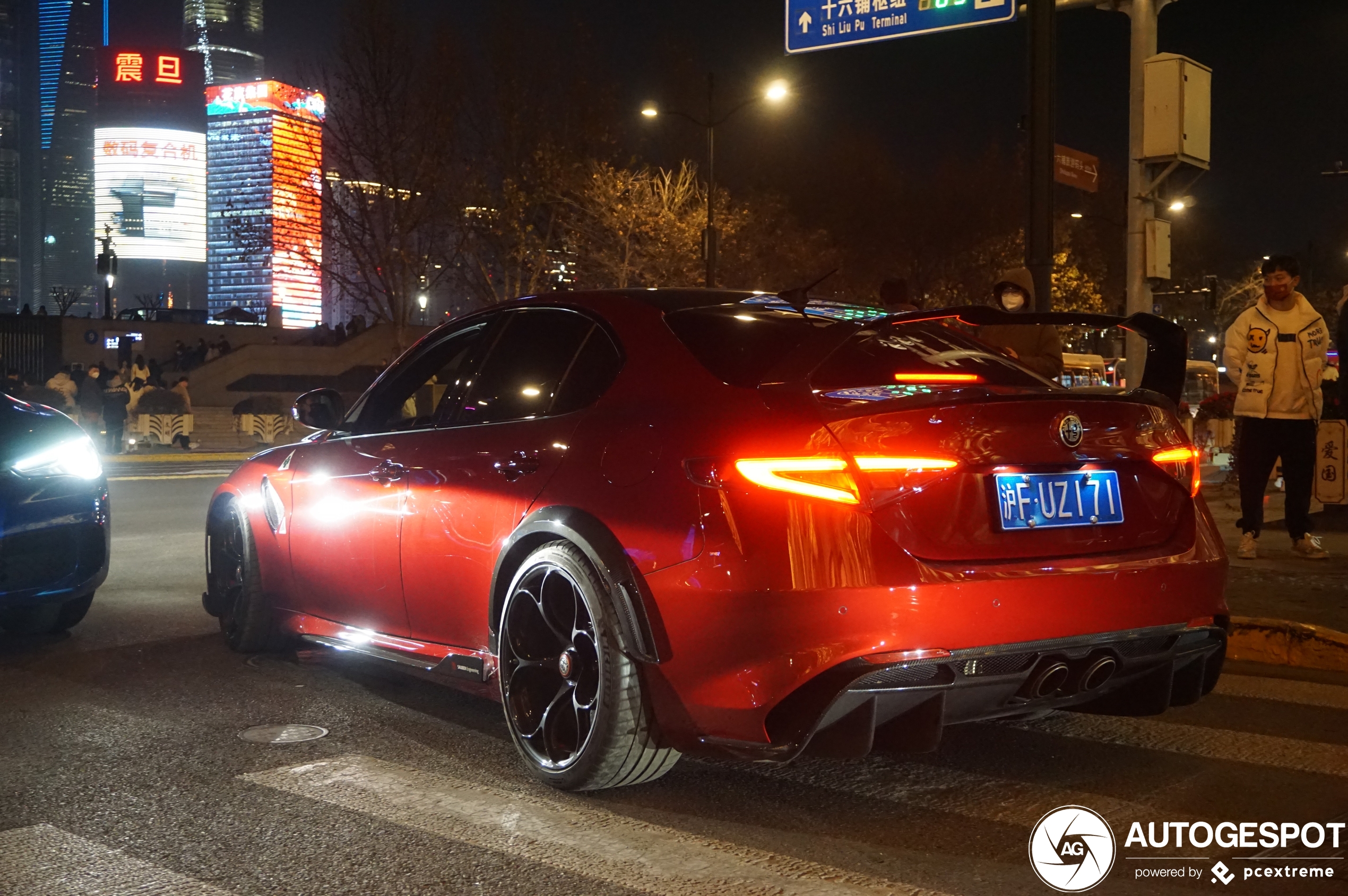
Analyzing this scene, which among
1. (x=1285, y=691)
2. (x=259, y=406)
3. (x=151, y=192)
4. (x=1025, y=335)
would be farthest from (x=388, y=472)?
(x=151, y=192)

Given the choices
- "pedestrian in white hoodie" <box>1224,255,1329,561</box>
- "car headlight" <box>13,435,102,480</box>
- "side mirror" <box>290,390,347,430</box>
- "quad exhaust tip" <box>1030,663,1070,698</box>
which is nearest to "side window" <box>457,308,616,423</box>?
"side mirror" <box>290,390,347,430</box>

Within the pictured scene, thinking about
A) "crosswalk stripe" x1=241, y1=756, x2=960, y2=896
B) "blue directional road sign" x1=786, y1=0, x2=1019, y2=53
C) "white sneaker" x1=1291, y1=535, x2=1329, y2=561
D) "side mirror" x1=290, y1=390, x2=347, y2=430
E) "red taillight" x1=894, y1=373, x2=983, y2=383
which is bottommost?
"crosswalk stripe" x1=241, y1=756, x2=960, y2=896

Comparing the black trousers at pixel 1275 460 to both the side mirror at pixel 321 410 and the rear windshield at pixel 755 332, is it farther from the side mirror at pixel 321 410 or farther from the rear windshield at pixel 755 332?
the side mirror at pixel 321 410

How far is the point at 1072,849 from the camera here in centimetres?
362

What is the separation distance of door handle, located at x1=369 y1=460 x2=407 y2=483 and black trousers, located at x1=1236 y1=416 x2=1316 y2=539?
19.3ft

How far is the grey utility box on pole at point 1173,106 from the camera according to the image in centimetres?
1167

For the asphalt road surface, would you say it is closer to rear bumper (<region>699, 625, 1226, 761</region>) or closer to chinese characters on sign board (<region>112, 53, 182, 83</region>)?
rear bumper (<region>699, 625, 1226, 761</region>)

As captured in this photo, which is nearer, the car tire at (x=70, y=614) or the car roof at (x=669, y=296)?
the car roof at (x=669, y=296)

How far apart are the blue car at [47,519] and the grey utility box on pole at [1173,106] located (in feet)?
29.2

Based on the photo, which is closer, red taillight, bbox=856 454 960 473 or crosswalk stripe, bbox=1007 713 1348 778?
red taillight, bbox=856 454 960 473

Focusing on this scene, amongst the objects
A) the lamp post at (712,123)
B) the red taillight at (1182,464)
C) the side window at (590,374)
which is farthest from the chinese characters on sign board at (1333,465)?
the lamp post at (712,123)

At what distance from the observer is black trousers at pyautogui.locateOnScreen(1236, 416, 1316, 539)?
28.9 feet

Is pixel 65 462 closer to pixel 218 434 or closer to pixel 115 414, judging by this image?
pixel 115 414

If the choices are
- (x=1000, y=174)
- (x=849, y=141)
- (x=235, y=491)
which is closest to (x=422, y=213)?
(x=849, y=141)
